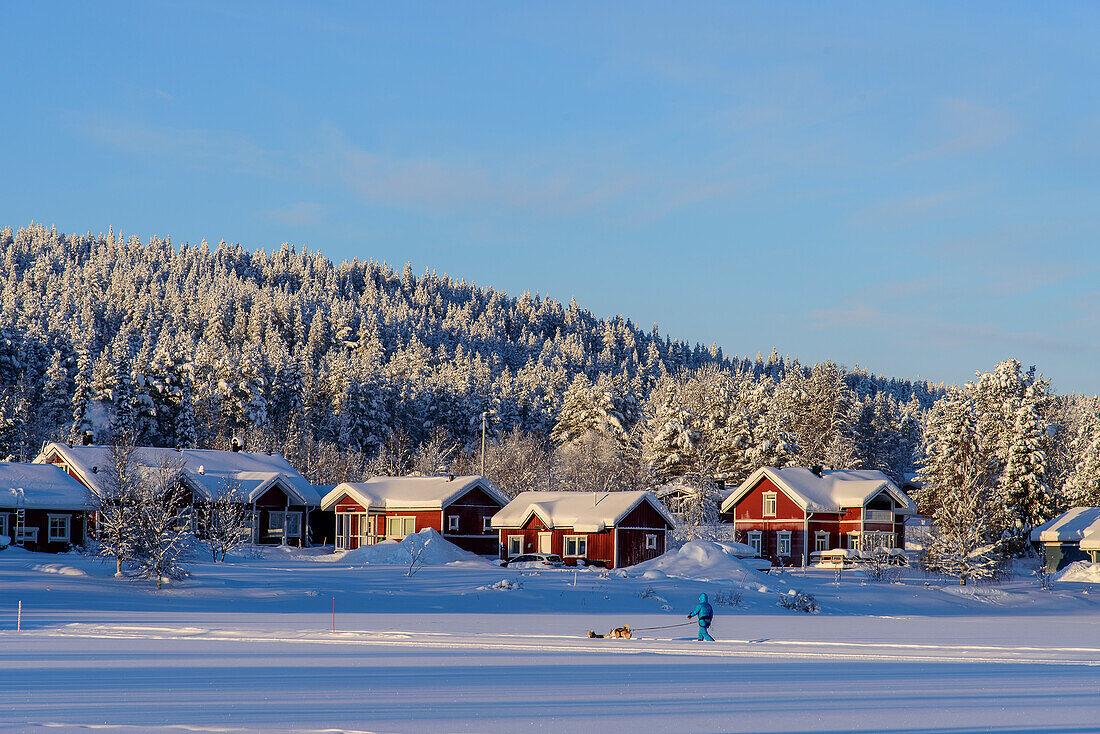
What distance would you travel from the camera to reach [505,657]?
23.3 metres

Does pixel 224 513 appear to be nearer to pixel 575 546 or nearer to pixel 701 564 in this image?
pixel 575 546

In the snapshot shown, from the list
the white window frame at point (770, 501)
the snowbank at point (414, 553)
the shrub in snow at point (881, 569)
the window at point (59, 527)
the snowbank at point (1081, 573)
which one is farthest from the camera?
the white window frame at point (770, 501)

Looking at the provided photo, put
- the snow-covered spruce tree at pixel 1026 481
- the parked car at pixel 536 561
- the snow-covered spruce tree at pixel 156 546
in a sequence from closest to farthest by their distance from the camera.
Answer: the snow-covered spruce tree at pixel 156 546 < the parked car at pixel 536 561 < the snow-covered spruce tree at pixel 1026 481

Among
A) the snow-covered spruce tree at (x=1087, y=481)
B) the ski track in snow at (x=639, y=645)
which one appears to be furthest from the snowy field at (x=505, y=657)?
the snow-covered spruce tree at (x=1087, y=481)

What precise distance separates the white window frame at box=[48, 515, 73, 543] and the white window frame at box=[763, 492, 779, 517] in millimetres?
42160

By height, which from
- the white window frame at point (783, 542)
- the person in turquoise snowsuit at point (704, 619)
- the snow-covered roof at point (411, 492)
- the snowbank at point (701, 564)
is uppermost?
the snow-covered roof at point (411, 492)

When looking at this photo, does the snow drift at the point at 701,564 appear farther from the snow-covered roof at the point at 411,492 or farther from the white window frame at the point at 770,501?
the snow-covered roof at the point at 411,492

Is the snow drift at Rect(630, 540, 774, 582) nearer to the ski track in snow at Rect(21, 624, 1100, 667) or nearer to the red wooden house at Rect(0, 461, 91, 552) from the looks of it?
the ski track in snow at Rect(21, 624, 1100, 667)

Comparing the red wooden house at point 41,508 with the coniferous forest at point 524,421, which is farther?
the coniferous forest at point 524,421

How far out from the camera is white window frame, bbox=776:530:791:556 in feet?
242

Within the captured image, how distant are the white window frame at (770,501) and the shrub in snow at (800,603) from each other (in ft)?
101

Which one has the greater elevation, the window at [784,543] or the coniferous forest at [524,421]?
the coniferous forest at [524,421]

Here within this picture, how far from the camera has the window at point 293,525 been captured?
7088cm

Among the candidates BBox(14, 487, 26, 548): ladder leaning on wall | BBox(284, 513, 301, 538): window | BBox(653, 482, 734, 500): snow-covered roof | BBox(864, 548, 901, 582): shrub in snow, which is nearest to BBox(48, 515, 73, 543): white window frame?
BBox(14, 487, 26, 548): ladder leaning on wall
